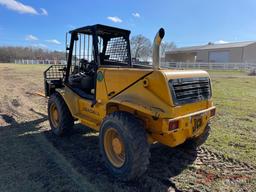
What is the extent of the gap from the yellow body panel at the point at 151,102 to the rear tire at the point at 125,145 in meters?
0.24

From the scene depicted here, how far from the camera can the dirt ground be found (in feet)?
11.6

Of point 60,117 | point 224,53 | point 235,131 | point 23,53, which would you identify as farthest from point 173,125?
point 23,53

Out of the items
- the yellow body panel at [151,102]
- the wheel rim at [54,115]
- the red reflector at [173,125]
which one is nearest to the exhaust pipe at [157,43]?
the yellow body panel at [151,102]

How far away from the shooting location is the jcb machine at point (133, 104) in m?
3.43

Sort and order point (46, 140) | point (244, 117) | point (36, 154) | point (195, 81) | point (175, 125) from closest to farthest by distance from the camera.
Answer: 1. point (175, 125)
2. point (195, 81)
3. point (36, 154)
4. point (46, 140)
5. point (244, 117)

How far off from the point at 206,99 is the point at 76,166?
8.11 feet

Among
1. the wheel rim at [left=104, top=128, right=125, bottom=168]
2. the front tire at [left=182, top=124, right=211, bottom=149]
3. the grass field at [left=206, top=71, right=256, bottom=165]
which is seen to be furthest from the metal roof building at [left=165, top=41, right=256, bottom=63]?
the wheel rim at [left=104, top=128, right=125, bottom=168]

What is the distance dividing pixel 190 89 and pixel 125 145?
133 cm

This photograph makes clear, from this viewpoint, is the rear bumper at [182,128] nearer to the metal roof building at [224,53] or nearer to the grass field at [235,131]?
the grass field at [235,131]

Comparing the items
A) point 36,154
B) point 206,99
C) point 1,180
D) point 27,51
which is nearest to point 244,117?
point 206,99

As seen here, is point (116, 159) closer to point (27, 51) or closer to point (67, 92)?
point (67, 92)

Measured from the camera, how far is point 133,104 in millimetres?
3518

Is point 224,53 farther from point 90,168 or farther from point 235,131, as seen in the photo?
point 90,168

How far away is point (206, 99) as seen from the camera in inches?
164
